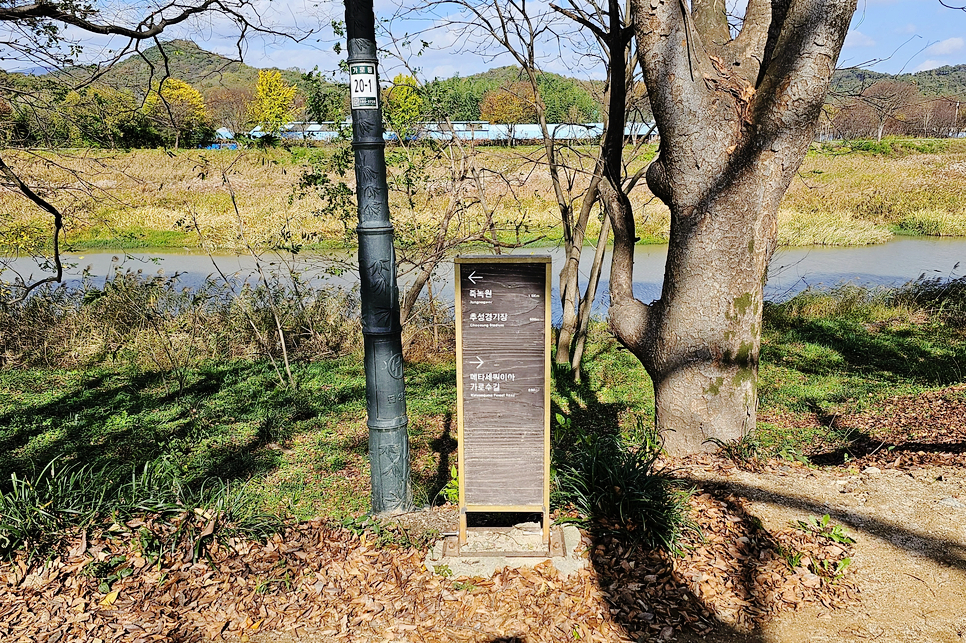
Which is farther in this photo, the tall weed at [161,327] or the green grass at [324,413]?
the tall weed at [161,327]

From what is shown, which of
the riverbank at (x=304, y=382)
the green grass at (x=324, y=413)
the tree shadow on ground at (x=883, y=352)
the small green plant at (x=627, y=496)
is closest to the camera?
the small green plant at (x=627, y=496)

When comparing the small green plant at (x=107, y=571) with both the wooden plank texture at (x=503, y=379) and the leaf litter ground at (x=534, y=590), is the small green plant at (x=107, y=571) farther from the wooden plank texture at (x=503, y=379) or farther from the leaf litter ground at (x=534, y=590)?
the wooden plank texture at (x=503, y=379)

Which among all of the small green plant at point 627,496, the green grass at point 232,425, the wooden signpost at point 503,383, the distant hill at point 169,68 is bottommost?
the green grass at point 232,425

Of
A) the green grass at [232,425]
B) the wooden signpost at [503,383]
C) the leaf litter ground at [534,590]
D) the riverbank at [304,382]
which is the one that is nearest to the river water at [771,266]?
the riverbank at [304,382]

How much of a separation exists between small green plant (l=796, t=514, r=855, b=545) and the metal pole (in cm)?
227

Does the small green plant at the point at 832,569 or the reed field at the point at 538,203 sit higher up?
the reed field at the point at 538,203

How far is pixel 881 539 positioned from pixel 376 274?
3107 mm

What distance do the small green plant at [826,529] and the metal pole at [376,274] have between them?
227cm

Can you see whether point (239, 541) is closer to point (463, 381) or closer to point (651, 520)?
point (463, 381)

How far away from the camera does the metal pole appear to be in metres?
3.46

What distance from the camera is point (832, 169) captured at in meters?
30.8

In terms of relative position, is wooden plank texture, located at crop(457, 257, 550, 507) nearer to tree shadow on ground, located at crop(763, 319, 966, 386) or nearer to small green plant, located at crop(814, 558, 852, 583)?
small green plant, located at crop(814, 558, 852, 583)

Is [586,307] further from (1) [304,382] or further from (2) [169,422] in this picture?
(2) [169,422]

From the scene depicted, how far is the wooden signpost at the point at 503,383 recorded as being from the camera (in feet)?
10.6
